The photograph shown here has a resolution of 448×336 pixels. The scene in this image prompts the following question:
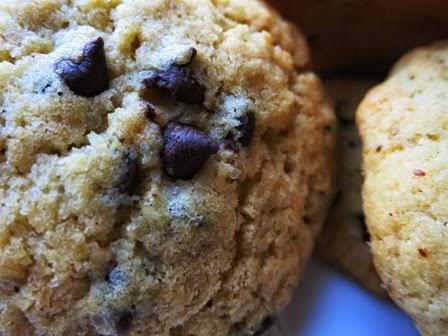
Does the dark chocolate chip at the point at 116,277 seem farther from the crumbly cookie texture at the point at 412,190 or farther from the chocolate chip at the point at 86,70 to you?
the crumbly cookie texture at the point at 412,190

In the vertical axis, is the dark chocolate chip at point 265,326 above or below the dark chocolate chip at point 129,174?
below

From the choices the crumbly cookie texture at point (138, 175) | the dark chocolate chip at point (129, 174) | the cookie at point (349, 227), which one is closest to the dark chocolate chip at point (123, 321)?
the crumbly cookie texture at point (138, 175)

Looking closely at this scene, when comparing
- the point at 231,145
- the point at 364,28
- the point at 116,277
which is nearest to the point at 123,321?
the point at 116,277

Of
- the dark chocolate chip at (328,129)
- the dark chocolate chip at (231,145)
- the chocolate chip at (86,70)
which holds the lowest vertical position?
the dark chocolate chip at (328,129)

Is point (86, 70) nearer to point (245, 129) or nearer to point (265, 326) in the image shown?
point (245, 129)

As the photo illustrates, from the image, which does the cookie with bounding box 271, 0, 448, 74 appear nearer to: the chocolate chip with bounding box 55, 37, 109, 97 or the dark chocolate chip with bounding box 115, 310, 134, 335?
the chocolate chip with bounding box 55, 37, 109, 97

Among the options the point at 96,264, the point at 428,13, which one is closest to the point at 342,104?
the point at 428,13

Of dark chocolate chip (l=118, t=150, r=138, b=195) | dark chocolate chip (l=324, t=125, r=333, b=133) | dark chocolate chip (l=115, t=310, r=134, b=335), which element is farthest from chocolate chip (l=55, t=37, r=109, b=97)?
dark chocolate chip (l=324, t=125, r=333, b=133)
